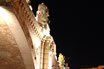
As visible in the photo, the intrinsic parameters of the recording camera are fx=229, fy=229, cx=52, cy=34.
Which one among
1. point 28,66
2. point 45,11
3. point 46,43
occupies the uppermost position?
point 45,11

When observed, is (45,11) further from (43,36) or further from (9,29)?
(9,29)

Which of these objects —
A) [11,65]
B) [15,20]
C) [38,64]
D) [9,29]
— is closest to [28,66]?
[38,64]

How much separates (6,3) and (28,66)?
5638 millimetres

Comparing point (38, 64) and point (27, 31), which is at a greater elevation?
point (27, 31)

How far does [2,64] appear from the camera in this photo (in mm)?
17297

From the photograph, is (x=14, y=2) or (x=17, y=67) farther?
(x=17, y=67)

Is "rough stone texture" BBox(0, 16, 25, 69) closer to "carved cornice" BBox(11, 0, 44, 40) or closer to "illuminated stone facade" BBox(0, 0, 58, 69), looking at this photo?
"illuminated stone facade" BBox(0, 0, 58, 69)

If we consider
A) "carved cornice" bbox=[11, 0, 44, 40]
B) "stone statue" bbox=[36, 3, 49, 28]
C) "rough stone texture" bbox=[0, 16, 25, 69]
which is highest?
"stone statue" bbox=[36, 3, 49, 28]

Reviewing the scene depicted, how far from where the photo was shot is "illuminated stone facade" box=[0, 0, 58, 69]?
494 inches

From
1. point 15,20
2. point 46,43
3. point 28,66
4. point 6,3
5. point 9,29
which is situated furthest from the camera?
point 46,43

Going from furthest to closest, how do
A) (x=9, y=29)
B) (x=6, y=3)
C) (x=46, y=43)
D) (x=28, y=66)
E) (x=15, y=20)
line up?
(x=46, y=43), (x=28, y=66), (x=9, y=29), (x=15, y=20), (x=6, y=3)

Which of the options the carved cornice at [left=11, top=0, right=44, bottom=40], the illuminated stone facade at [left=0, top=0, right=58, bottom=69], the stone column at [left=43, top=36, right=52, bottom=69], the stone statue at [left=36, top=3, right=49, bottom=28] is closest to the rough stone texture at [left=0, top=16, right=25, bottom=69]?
the illuminated stone facade at [left=0, top=0, right=58, bottom=69]

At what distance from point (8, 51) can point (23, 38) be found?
2.73 metres

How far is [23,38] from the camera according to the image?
13.9 m
